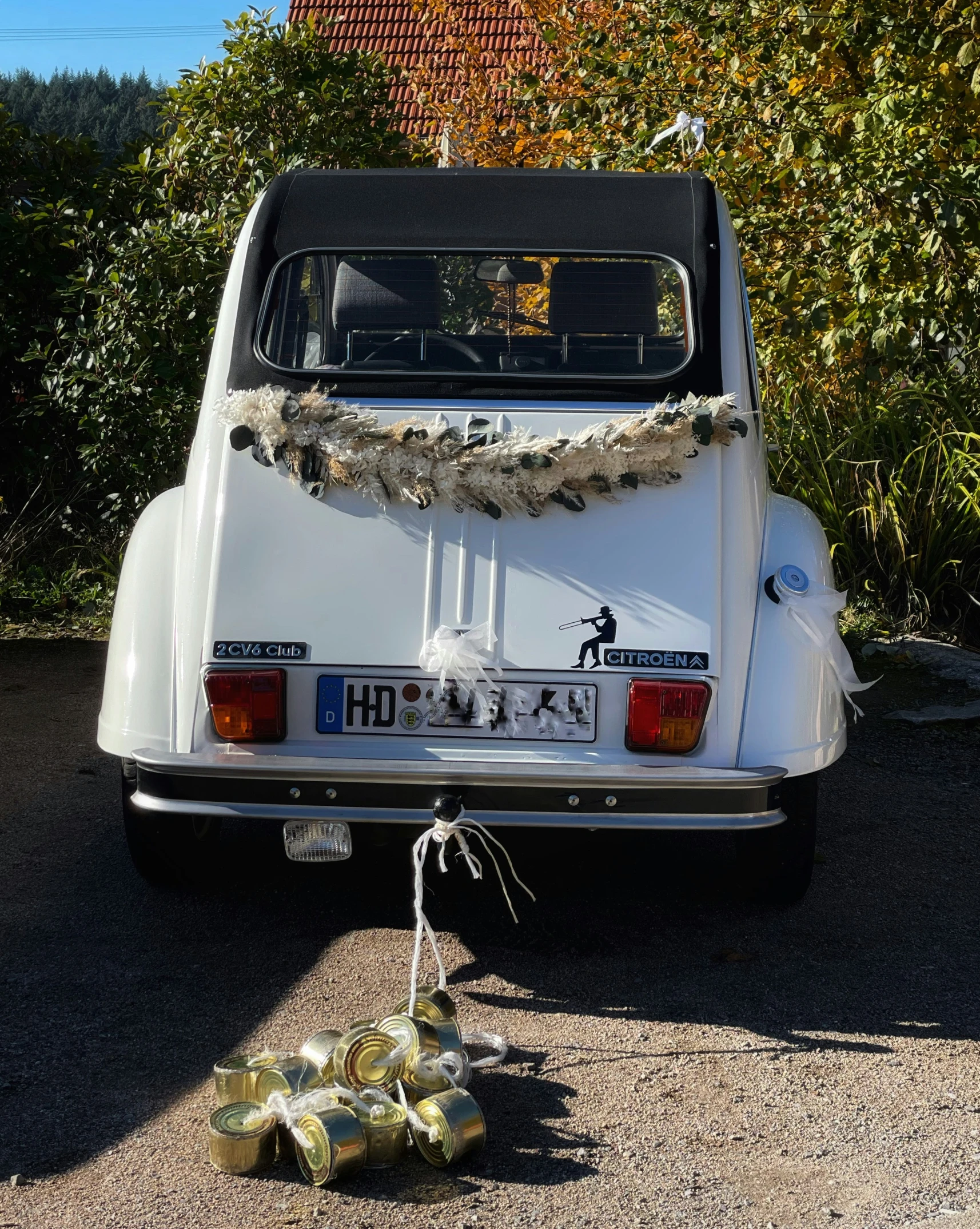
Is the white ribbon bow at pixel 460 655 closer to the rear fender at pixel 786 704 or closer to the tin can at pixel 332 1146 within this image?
the rear fender at pixel 786 704

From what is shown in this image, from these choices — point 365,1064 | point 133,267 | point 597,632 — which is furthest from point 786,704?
point 133,267

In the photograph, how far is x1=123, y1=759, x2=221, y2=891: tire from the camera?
3941 mm

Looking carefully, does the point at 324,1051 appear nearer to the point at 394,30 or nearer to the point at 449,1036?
the point at 449,1036

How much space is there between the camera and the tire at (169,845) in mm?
3941

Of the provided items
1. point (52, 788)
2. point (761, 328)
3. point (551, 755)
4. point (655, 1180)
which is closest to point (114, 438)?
point (52, 788)

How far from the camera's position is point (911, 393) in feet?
25.6

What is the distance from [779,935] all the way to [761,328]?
5.00 m

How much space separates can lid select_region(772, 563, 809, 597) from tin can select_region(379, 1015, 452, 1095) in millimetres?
1598

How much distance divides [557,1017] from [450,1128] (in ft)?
2.64

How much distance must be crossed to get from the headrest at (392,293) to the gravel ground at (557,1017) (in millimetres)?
1797

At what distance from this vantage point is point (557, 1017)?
3.48 metres

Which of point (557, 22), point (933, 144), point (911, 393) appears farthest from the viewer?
point (557, 22)

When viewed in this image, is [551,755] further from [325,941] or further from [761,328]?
[761,328]

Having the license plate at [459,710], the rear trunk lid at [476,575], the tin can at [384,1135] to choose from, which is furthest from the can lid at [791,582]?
the tin can at [384,1135]
